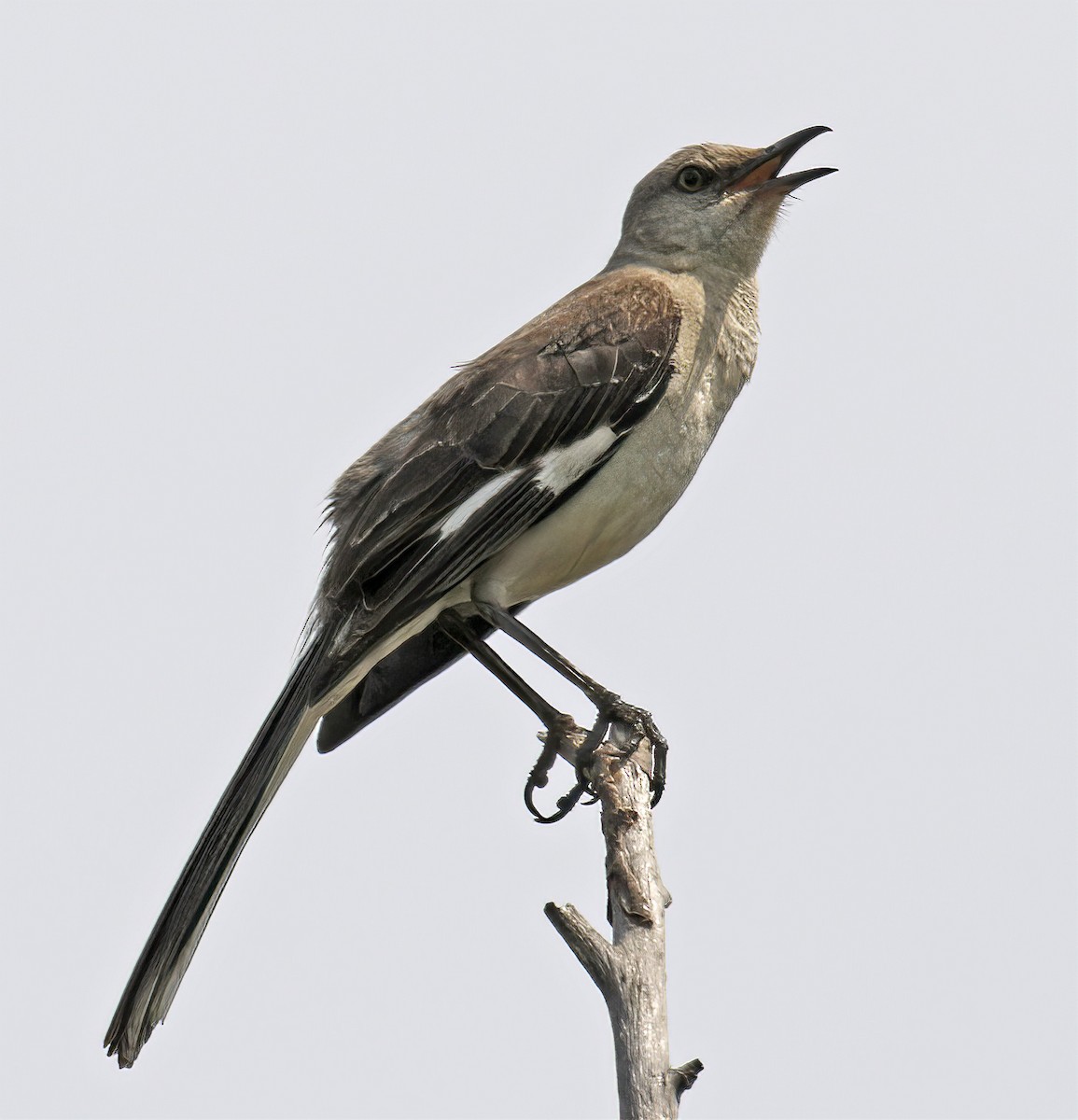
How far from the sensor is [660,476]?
6281 millimetres

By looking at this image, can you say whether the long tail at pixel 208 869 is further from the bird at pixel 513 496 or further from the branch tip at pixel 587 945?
the branch tip at pixel 587 945

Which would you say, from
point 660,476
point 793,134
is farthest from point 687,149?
point 660,476

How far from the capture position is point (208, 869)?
19.1 feet

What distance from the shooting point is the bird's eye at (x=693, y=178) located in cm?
698

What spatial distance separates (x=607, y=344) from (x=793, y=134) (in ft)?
4.44

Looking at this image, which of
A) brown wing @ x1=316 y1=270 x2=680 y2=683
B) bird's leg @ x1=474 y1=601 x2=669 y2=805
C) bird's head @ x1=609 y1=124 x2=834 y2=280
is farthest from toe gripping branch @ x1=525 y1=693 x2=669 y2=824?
bird's head @ x1=609 y1=124 x2=834 y2=280

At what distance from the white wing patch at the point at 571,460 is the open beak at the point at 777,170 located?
4.79 feet

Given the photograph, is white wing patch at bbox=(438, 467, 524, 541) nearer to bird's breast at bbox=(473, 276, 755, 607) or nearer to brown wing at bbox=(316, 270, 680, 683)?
brown wing at bbox=(316, 270, 680, 683)

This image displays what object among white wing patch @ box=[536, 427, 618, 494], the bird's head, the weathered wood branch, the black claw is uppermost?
the bird's head

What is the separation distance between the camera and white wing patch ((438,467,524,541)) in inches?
240

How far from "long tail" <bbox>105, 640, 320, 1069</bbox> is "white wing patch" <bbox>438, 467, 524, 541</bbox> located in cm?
71

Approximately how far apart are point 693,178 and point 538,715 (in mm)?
2430

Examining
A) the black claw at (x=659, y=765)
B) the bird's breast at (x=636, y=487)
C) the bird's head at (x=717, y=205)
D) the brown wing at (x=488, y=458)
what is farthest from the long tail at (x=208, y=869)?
the bird's head at (x=717, y=205)

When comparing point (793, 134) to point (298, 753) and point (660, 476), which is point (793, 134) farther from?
point (298, 753)
